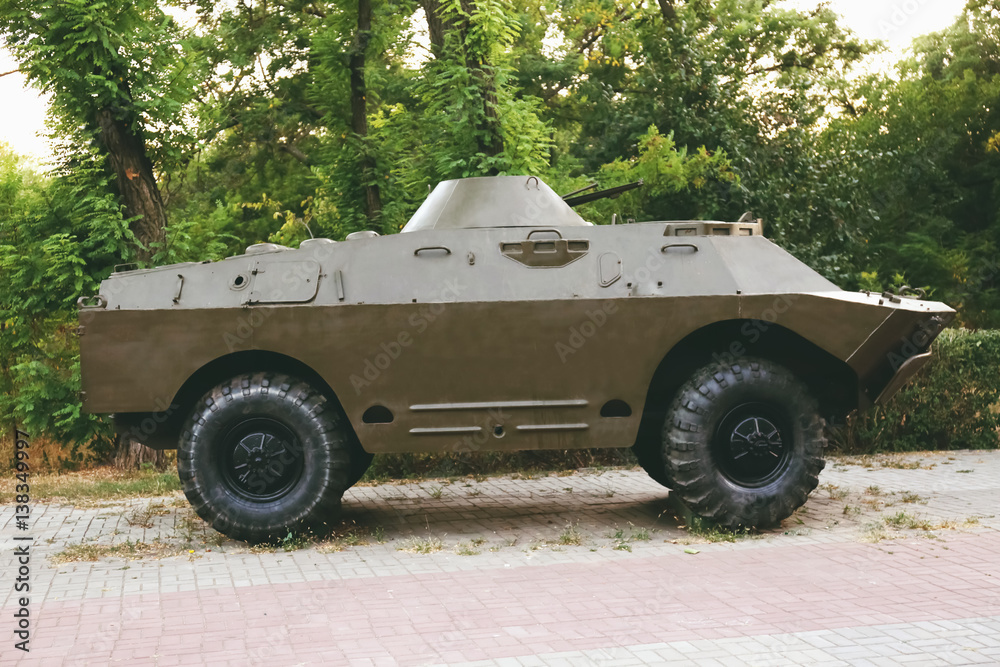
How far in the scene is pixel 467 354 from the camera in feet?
23.8

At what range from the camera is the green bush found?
38.2 ft

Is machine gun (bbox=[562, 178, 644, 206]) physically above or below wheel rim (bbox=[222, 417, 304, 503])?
above

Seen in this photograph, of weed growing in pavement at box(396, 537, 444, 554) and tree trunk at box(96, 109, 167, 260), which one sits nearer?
weed growing in pavement at box(396, 537, 444, 554)

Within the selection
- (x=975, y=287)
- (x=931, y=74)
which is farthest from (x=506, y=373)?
(x=931, y=74)

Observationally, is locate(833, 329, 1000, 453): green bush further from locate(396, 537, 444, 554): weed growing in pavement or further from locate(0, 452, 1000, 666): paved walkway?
locate(396, 537, 444, 554): weed growing in pavement

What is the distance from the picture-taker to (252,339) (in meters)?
7.21

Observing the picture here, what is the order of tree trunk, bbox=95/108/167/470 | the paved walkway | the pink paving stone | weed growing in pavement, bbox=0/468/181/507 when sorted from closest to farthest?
1. the paved walkway
2. the pink paving stone
3. weed growing in pavement, bbox=0/468/181/507
4. tree trunk, bbox=95/108/167/470

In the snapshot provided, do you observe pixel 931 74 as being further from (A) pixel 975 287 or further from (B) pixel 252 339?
(B) pixel 252 339

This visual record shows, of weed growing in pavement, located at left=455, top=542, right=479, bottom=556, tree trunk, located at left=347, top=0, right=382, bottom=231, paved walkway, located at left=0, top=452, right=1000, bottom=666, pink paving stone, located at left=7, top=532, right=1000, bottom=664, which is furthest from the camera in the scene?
tree trunk, located at left=347, top=0, right=382, bottom=231

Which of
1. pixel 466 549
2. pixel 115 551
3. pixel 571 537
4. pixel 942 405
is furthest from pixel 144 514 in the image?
pixel 942 405

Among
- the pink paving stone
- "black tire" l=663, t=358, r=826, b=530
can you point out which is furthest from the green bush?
the pink paving stone

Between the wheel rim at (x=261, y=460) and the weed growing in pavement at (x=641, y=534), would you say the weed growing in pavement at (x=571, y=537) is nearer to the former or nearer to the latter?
the weed growing in pavement at (x=641, y=534)

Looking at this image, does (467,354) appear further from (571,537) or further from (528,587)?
(528,587)

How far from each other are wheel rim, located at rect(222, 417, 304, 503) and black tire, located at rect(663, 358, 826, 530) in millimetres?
2583
